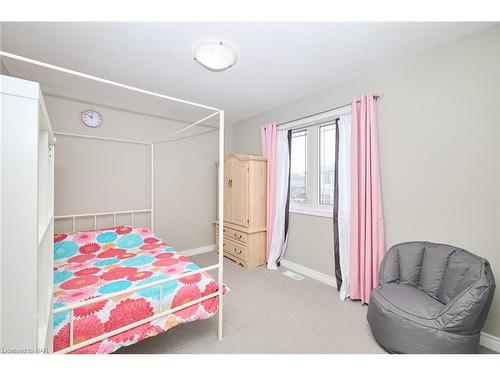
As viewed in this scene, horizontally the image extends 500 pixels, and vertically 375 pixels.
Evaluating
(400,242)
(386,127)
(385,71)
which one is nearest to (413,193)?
(400,242)

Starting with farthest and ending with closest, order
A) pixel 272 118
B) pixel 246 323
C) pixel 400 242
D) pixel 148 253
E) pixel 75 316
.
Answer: pixel 272 118, pixel 148 253, pixel 400 242, pixel 246 323, pixel 75 316

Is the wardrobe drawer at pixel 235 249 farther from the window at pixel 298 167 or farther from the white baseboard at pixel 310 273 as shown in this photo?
the window at pixel 298 167

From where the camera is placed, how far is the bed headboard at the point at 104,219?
261 centimetres

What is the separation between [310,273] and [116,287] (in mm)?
2205

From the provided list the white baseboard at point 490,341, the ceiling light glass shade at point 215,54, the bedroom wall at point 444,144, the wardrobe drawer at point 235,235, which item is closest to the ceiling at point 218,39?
the ceiling light glass shade at point 215,54

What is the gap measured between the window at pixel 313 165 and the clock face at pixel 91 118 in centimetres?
A: 251

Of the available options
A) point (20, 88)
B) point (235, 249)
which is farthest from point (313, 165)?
point (20, 88)

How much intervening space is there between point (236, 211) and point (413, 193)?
2.19 meters

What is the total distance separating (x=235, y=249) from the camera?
3.33 metres

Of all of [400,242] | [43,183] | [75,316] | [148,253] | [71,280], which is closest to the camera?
[43,183]

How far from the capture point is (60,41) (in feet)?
5.80

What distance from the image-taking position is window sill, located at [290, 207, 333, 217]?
268 centimetres

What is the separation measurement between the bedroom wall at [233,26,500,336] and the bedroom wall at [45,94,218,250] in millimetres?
2555

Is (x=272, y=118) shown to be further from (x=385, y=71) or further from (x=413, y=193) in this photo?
(x=413, y=193)
